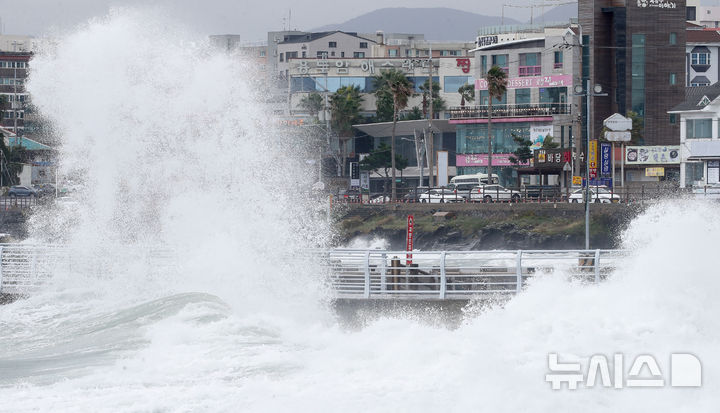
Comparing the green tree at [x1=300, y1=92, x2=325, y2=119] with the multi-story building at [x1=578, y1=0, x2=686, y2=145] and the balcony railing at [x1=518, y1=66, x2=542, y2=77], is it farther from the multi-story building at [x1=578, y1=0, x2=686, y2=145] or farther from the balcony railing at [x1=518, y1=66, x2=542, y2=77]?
the multi-story building at [x1=578, y1=0, x2=686, y2=145]

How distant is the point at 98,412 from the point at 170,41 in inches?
560

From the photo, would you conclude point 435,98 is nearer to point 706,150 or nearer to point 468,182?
point 468,182

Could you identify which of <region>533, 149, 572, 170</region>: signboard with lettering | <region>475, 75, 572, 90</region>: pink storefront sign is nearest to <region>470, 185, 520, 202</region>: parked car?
<region>533, 149, 572, 170</region>: signboard with lettering

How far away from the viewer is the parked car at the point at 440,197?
59.7m

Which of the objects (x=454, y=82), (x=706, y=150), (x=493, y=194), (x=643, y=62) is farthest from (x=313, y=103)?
(x=706, y=150)

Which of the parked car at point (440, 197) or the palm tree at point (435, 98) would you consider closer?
the parked car at point (440, 197)

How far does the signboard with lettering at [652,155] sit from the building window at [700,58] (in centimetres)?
3067

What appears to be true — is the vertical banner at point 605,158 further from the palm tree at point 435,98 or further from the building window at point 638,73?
the palm tree at point 435,98

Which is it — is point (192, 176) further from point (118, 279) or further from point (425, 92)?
point (425, 92)

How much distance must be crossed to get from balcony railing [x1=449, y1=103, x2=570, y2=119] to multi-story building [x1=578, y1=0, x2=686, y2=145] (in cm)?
283

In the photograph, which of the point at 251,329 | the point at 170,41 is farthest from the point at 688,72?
the point at 251,329

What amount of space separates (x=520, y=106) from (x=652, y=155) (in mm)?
15189

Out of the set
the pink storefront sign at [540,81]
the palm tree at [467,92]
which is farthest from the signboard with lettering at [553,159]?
the palm tree at [467,92]

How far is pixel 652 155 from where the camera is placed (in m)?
65.8
